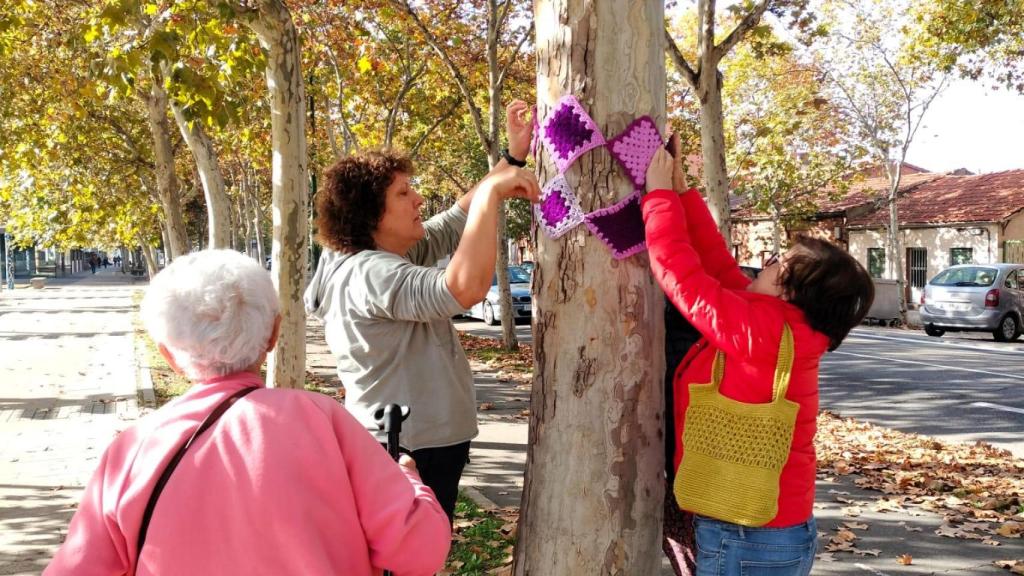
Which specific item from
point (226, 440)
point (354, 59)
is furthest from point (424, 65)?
point (226, 440)

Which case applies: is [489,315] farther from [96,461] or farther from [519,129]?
[519,129]

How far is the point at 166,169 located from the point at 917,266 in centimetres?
2748

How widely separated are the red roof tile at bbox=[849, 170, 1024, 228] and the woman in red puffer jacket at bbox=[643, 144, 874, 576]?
101 ft

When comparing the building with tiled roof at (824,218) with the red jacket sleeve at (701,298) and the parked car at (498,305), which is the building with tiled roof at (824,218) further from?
the red jacket sleeve at (701,298)

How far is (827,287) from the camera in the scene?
7.54ft

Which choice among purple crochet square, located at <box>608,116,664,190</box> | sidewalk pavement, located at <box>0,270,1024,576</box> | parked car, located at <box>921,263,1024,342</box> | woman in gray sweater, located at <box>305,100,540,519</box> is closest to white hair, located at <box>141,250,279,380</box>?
woman in gray sweater, located at <box>305,100,540,519</box>

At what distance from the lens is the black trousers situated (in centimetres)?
267

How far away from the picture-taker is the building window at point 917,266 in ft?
106

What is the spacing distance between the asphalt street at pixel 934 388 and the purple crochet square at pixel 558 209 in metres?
6.94

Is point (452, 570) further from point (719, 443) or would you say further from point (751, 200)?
point (751, 200)

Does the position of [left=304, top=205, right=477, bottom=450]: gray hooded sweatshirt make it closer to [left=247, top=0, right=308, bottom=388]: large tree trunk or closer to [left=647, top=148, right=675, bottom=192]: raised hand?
[left=647, top=148, right=675, bottom=192]: raised hand

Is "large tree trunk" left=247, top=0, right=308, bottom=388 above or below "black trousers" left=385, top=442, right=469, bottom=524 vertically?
A: above

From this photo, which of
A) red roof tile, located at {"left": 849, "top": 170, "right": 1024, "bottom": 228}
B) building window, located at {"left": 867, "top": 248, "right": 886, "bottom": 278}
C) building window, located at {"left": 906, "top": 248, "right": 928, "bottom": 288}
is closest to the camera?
red roof tile, located at {"left": 849, "top": 170, "right": 1024, "bottom": 228}

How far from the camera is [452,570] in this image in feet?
15.5
